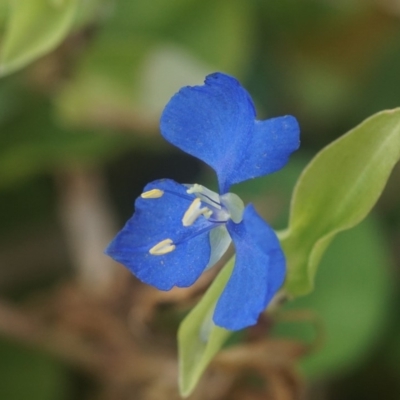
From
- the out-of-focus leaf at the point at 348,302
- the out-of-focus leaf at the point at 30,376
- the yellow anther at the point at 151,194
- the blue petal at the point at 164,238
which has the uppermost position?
the yellow anther at the point at 151,194

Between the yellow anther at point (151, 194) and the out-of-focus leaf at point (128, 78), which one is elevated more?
the yellow anther at point (151, 194)

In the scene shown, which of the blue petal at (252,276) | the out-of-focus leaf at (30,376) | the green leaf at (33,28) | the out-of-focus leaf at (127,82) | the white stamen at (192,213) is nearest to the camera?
the blue petal at (252,276)

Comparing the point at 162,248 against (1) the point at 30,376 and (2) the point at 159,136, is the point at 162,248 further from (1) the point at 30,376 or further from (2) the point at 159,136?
(1) the point at 30,376

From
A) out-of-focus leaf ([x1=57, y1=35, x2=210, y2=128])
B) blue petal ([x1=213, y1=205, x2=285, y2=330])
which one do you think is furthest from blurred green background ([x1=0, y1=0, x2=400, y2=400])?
blue petal ([x1=213, y1=205, x2=285, y2=330])

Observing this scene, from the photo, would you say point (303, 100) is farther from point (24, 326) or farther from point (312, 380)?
A: point (24, 326)

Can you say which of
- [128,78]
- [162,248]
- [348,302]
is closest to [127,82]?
[128,78]

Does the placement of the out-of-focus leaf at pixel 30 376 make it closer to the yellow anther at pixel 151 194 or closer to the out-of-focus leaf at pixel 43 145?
the out-of-focus leaf at pixel 43 145

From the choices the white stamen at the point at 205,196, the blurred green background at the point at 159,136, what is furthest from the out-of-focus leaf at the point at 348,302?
the white stamen at the point at 205,196
